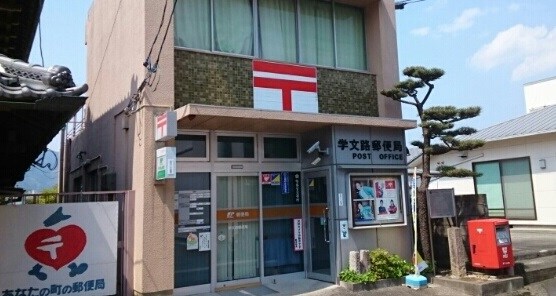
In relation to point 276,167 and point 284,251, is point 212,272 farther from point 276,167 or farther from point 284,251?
point 276,167

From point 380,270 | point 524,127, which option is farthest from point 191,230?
point 524,127

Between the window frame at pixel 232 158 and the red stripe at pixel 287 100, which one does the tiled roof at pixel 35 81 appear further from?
the red stripe at pixel 287 100

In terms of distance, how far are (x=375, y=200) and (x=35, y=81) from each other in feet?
24.5

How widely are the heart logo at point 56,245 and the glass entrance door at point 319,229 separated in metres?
4.81

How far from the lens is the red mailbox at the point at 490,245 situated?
30.9 ft

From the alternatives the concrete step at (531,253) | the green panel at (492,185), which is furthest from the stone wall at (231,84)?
the green panel at (492,185)

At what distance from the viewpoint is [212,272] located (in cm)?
898

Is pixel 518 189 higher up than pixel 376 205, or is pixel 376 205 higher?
pixel 518 189

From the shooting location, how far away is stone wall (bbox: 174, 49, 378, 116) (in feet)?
29.8

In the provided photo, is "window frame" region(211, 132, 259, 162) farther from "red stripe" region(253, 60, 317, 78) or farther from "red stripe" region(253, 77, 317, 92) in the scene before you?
"red stripe" region(253, 60, 317, 78)

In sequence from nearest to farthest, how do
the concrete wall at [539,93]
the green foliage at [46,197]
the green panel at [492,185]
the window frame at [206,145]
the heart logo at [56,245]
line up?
the green foliage at [46,197]
the heart logo at [56,245]
the window frame at [206,145]
the green panel at [492,185]
the concrete wall at [539,93]

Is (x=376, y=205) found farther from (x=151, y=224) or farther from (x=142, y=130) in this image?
(x=142, y=130)

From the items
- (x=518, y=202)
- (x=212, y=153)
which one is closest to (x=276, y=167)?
(x=212, y=153)

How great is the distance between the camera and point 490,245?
31.2 feet
